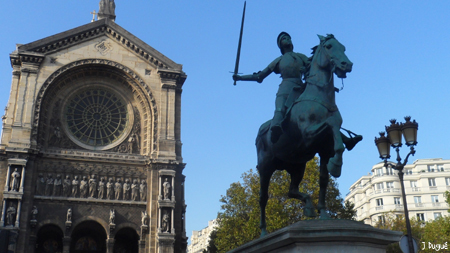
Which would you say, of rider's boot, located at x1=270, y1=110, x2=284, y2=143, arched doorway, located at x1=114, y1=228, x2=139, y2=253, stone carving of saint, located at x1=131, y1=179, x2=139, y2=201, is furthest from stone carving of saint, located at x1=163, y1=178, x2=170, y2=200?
rider's boot, located at x1=270, y1=110, x2=284, y2=143

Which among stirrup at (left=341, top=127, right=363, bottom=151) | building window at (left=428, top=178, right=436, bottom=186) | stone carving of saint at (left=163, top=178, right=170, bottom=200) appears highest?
building window at (left=428, top=178, right=436, bottom=186)

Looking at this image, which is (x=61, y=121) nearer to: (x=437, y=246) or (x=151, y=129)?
(x=151, y=129)

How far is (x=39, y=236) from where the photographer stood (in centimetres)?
3058

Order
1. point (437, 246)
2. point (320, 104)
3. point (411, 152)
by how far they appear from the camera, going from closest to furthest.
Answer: point (320, 104), point (411, 152), point (437, 246)

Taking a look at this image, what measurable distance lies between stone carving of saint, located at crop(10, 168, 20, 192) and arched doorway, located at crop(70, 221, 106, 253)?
4709mm

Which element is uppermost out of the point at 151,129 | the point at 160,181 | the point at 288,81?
the point at 151,129

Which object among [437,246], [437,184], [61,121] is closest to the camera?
[437,246]

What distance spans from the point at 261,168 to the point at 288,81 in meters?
1.46

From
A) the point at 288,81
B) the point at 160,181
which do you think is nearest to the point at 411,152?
the point at 288,81

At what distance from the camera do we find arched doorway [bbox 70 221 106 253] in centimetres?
3125

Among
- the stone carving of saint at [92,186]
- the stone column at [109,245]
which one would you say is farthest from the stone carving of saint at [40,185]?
the stone column at [109,245]

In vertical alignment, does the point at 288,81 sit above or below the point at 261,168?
above

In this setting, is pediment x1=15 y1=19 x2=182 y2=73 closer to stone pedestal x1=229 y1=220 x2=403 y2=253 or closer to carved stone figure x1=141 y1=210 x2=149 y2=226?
carved stone figure x1=141 y1=210 x2=149 y2=226

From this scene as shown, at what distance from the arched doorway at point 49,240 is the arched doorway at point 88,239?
825mm
